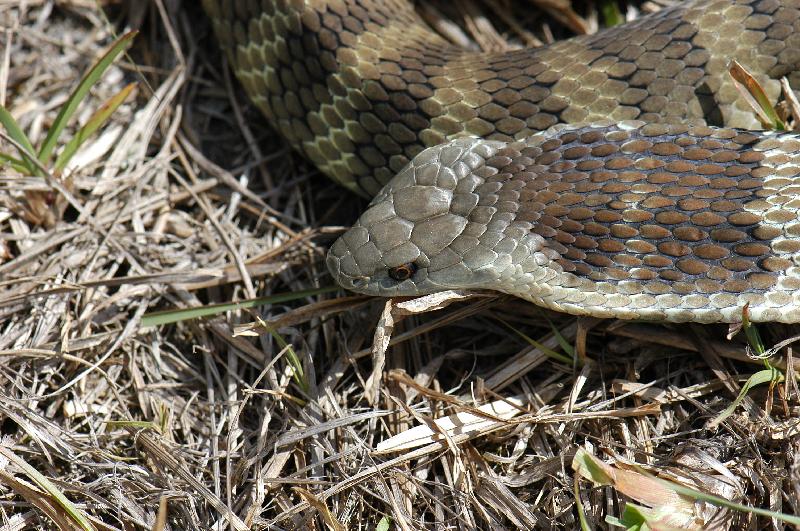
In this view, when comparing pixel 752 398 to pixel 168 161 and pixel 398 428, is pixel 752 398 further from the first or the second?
pixel 168 161

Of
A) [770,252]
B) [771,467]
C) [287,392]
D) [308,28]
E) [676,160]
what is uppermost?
[308,28]

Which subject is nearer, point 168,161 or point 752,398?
point 752,398

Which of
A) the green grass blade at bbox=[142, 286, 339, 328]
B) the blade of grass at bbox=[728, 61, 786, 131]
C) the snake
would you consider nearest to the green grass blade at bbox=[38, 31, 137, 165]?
the snake

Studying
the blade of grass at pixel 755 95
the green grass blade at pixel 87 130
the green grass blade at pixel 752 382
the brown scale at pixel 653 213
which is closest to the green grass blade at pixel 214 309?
the green grass blade at pixel 87 130

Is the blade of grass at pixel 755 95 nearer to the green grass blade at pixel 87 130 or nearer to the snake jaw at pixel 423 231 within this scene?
the snake jaw at pixel 423 231

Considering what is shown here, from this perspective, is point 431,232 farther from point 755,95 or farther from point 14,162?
point 14,162

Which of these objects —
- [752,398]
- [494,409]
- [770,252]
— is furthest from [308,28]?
[752,398]

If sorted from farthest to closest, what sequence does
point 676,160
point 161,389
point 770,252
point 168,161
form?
point 168,161 → point 161,389 → point 676,160 → point 770,252

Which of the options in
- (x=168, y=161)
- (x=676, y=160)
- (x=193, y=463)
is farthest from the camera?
(x=168, y=161)
